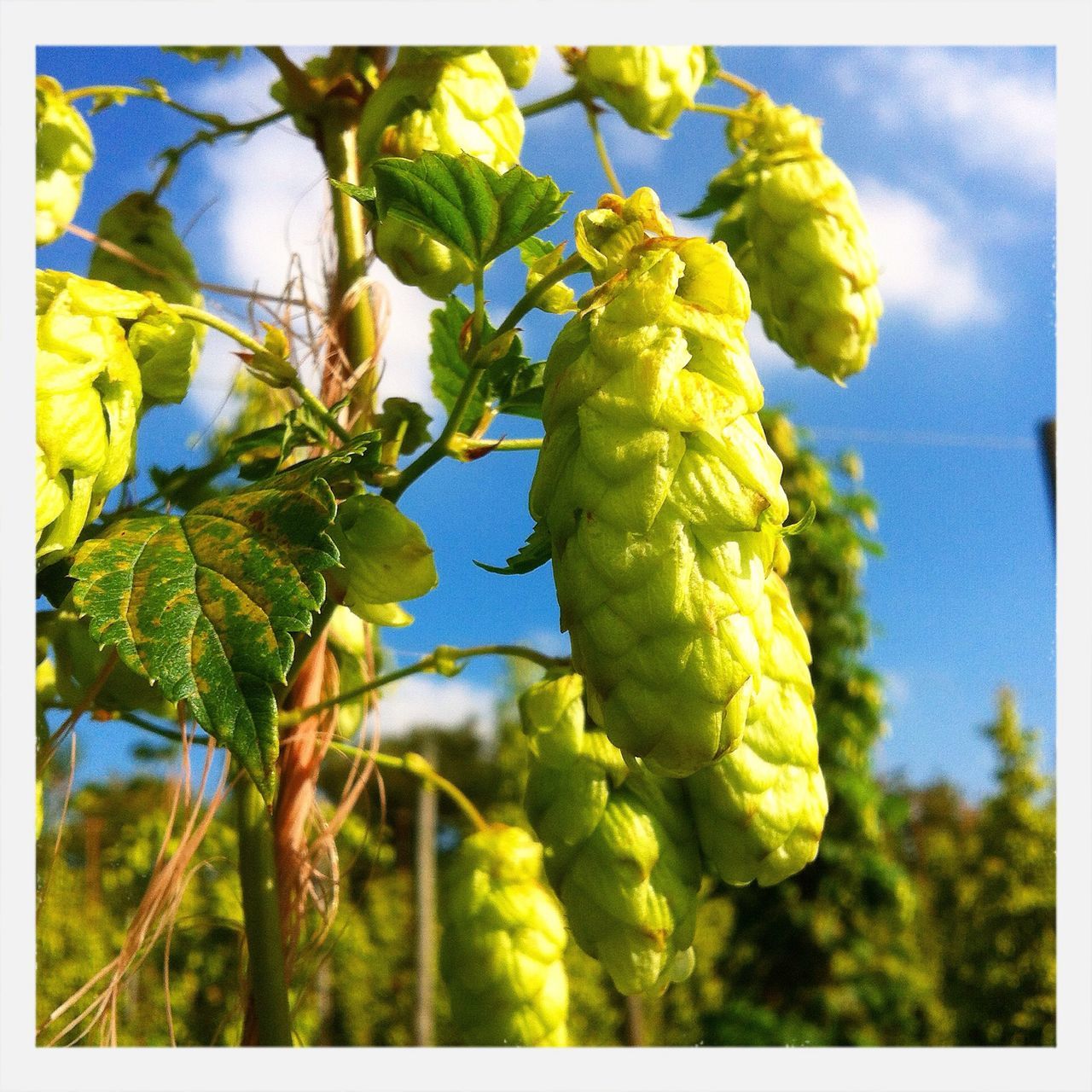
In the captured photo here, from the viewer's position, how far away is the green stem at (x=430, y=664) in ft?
2.13

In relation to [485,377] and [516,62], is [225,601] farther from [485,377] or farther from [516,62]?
[516,62]

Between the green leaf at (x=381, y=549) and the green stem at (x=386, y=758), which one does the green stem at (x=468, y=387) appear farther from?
the green stem at (x=386, y=758)

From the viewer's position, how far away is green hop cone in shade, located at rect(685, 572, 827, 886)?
1.65ft

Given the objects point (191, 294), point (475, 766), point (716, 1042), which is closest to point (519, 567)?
point (191, 294)

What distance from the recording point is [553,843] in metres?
0.58

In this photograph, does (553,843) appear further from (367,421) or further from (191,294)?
(191,294)

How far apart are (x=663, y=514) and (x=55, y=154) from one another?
56cm

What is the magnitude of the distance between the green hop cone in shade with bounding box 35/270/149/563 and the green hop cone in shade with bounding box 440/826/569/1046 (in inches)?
15.9

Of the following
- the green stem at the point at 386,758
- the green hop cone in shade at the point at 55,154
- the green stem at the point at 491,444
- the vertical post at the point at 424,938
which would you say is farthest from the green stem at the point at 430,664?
the vertical post at the point at 424,938

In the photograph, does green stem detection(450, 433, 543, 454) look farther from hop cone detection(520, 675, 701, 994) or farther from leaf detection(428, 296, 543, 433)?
hop cone detection(520, 675, 701, 994)

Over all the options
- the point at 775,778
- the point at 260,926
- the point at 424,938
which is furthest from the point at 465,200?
the point at 424,938

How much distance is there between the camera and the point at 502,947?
741mm
